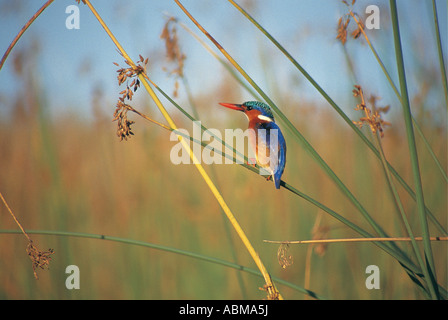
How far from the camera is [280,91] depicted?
2133mm

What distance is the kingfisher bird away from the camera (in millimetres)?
1233

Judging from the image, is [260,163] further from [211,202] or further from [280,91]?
[211,202]

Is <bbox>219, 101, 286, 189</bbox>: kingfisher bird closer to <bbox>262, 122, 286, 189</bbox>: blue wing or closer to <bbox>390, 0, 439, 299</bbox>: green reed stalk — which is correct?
<bbox>262, 122, 286, 189</bbox>: blue wing

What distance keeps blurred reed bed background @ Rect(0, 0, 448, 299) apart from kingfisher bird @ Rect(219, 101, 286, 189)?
1.81 ft

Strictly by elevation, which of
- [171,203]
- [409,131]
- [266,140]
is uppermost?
[266,140]

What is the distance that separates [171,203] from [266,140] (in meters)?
1.19

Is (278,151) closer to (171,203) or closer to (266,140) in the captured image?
(266,140)

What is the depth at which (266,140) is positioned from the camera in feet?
4.40

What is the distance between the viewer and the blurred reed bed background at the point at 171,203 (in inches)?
72.9

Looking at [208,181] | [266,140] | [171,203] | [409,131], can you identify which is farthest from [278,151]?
[171,203]
